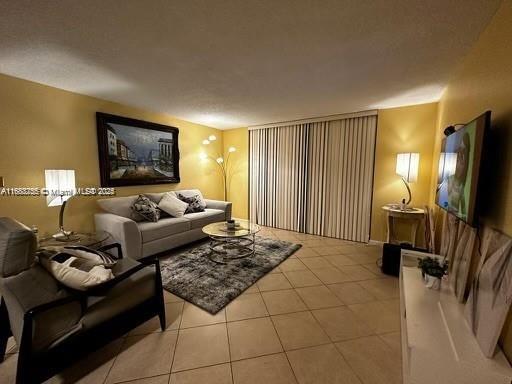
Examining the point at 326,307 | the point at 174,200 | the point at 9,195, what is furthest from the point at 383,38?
the point at 9,195

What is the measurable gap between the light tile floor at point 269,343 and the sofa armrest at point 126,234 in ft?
2.70

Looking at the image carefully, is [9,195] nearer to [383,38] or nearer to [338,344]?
[338,344]

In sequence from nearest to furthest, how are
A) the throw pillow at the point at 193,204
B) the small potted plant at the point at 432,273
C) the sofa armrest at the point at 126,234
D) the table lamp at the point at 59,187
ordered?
the small potted plant at the point at 432,273
the table lamp at the point at 59,187
the sofa armrest at the point at 126,234
the throw pillow at the point at 193,204

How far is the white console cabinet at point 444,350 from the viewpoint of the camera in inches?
35.6

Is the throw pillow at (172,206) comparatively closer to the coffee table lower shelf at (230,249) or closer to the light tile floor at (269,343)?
the coffee table lower shelf at (230,249)

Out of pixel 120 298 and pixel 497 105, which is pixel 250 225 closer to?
pixel 120 298

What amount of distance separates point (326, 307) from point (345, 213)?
219 centimetres

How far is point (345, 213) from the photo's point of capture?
3771 mm

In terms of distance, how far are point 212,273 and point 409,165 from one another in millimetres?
3024

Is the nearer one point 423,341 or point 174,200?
point 423,341

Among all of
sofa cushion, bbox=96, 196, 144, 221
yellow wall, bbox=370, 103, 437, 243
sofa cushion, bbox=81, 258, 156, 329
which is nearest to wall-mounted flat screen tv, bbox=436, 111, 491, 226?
yellow wall, bbox=370, 103, 437, 243

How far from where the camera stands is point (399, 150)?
3.21 meters

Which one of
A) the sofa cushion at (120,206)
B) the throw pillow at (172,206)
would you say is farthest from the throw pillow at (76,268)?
the throw pillow at (172,206)

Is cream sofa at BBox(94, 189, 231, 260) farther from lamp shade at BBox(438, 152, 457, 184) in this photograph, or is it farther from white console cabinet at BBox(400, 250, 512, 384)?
lamp shade at BBox(438, 152, 457, 184)
